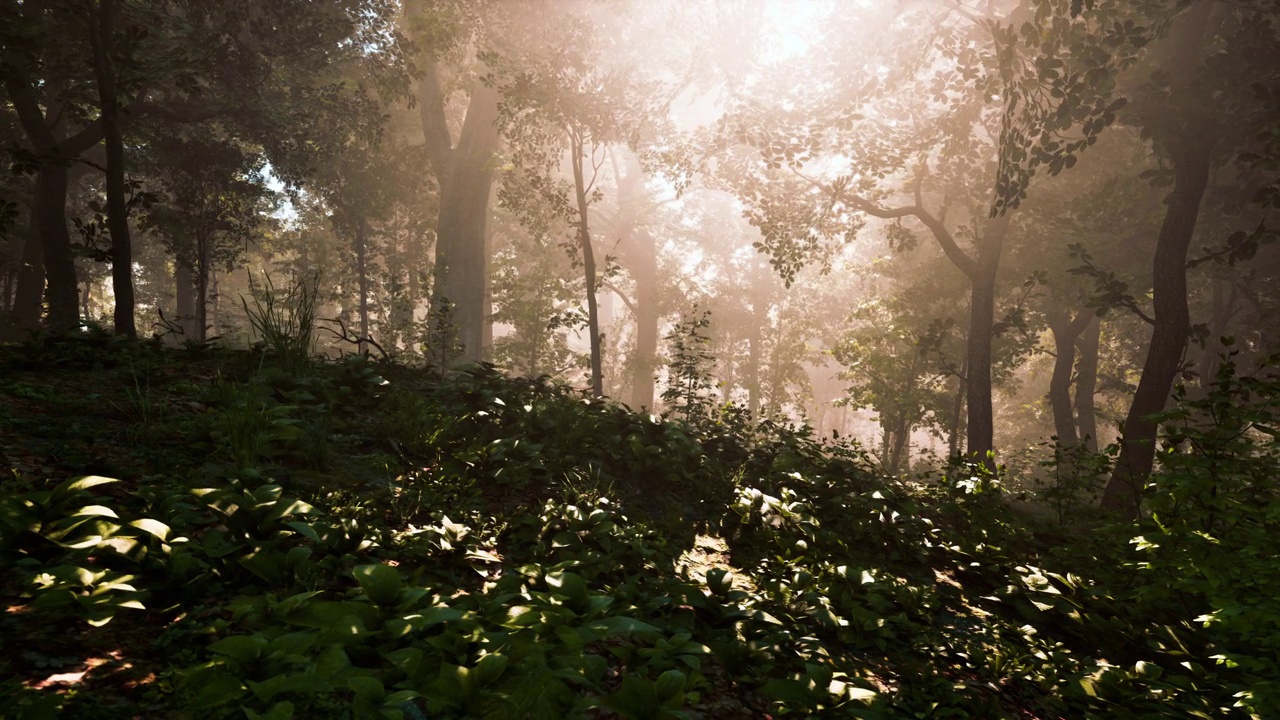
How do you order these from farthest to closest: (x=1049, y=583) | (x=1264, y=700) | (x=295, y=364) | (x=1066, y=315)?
(x=1066, y=315) → (x=295, y=364) → (x=1049, y=583) → (x=1264, y=700)

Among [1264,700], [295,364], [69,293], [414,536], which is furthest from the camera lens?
[69,293]

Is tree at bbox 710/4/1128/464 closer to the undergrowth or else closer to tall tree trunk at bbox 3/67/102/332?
the undergrowth

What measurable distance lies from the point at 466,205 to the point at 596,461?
14.3 metres

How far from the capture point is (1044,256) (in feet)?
60.7

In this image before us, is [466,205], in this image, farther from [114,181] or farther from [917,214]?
[917,214]

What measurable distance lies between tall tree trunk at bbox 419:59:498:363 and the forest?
115 millimetres

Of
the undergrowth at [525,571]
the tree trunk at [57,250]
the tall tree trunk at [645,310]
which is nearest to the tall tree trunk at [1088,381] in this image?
the tall tree trunk at [645,310]

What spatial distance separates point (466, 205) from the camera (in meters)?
18.3

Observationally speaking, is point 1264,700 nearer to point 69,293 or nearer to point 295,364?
point 295,364

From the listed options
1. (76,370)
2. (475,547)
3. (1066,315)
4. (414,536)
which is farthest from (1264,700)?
(1066,315)

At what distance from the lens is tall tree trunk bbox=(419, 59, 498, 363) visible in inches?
711

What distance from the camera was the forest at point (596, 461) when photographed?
2.41 meters

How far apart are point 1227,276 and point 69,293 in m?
24.7

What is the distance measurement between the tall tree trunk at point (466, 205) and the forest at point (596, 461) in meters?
0.11
